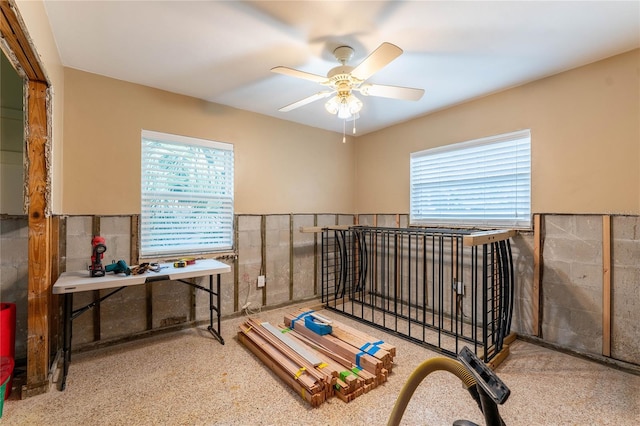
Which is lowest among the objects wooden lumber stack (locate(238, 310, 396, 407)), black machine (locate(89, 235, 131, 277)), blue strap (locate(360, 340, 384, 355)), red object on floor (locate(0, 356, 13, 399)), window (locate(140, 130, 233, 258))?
wooden lumber stack (locate(238, 310, 396, 407))

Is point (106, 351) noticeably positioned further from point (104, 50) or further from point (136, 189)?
point (104, 50)

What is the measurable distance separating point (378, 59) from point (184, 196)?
96.6 inches

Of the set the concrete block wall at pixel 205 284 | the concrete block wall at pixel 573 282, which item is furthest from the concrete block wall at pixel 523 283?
the concrete block wall at pixel 205 284

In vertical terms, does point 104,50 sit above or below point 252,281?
above

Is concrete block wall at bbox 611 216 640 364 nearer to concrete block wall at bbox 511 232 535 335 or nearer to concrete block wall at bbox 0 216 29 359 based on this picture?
concrete block wall at bbox 511 232 535 335

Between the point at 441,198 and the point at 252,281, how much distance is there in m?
2.62

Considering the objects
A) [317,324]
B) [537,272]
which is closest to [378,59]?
[317,324]

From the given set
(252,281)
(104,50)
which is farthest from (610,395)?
(104,50)

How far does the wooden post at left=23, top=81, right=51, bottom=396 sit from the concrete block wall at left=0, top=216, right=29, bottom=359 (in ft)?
1.59

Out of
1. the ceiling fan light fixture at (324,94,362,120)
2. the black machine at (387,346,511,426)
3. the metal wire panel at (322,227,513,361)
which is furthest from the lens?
the metal wire panel at (322,227,513,361)

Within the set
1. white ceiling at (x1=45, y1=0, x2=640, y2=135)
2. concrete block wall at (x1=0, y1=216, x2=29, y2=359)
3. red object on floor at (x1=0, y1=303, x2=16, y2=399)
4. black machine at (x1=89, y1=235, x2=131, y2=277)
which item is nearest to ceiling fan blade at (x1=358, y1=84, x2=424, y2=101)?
white ceiling at (x1=45, y1=0, x2=640, y2=135)

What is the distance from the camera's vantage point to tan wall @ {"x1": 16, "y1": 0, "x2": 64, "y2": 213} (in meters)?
1.60

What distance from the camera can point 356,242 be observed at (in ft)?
14.4

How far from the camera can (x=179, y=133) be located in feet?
10.2
